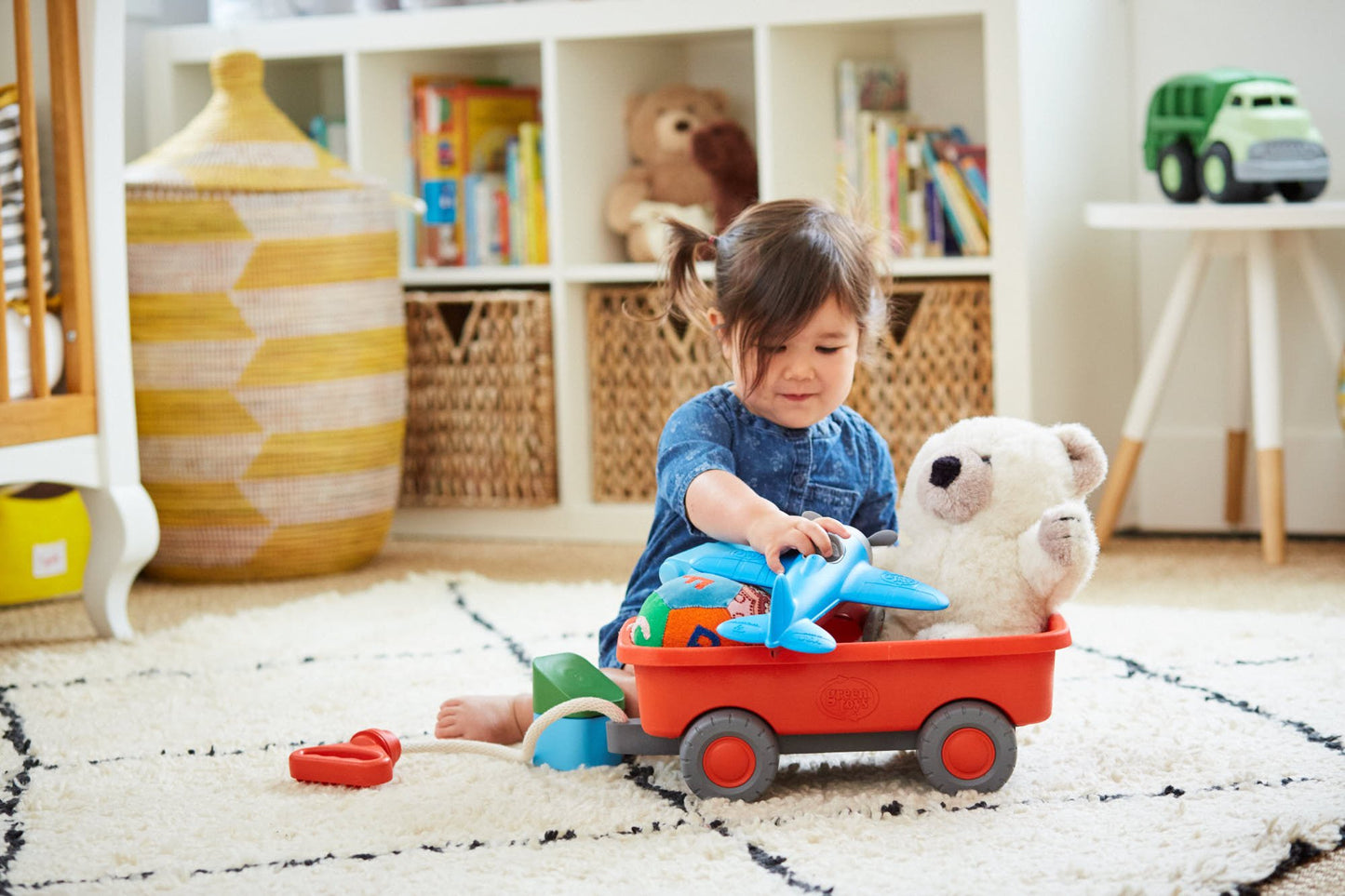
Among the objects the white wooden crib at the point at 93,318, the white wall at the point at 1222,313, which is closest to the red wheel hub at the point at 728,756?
the white wooden crib at the point at 93,318

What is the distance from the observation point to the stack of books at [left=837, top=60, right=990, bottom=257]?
208 centimetres

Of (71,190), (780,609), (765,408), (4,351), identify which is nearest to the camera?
(780,609)

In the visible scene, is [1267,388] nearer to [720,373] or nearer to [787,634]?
[720,373]

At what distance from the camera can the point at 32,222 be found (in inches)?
61.7

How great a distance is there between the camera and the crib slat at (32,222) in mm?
1548

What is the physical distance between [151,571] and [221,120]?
0.60m

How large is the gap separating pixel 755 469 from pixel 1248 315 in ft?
3.58

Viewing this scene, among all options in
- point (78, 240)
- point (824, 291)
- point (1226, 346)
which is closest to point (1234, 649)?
point (824, 291)

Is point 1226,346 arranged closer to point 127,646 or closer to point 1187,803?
point 1187,803

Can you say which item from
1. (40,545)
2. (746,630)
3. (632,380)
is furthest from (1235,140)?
(40,545)

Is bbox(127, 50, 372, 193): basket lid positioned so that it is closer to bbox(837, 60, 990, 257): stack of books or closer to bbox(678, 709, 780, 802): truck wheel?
bbox(837, 60, 990, 257): stack of books

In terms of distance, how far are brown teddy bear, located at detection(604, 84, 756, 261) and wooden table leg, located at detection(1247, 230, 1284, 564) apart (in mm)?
701

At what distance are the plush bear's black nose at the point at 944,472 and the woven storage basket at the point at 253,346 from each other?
1051 mm

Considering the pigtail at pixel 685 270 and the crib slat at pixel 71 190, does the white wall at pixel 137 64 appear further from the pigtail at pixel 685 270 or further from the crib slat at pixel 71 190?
the pigtail at pixel 685 270
